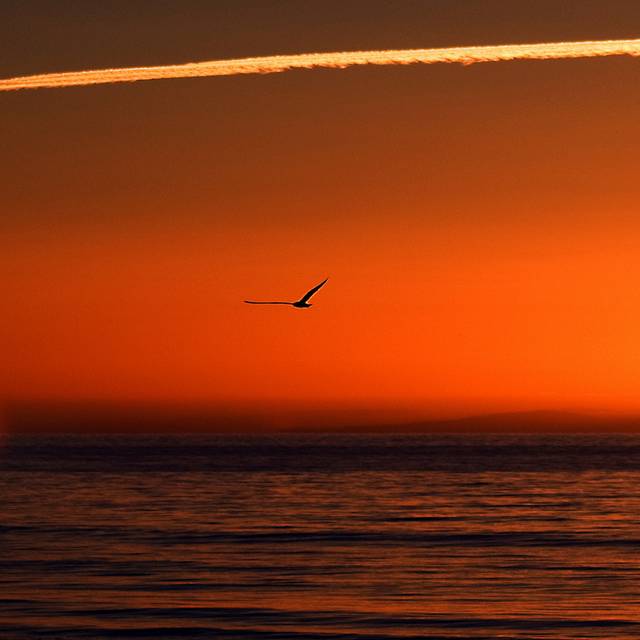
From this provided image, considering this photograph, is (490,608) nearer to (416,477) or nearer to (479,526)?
(479,526)

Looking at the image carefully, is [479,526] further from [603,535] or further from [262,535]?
[262,535]

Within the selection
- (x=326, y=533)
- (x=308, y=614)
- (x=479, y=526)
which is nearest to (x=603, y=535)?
(x=479, y=526)

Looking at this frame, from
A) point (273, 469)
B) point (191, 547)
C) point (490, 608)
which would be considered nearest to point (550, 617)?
point (490, 608)

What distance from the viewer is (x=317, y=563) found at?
156ft

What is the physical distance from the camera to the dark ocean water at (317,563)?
1437 inches

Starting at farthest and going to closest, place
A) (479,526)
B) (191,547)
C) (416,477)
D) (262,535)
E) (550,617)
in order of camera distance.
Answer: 1. (416,477)
2. (479,526)
3. (262,535)
4. (191,547)
5. (550,617)

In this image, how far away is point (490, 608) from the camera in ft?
126

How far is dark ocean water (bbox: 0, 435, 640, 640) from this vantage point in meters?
36.5

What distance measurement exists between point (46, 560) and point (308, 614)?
536 inches

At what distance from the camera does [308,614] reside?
37.8 meters

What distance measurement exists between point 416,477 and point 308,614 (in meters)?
68.1

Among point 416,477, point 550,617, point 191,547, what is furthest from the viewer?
point 416,477

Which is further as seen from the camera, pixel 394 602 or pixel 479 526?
pixel 479 526

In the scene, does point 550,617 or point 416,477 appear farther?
point 416,477
